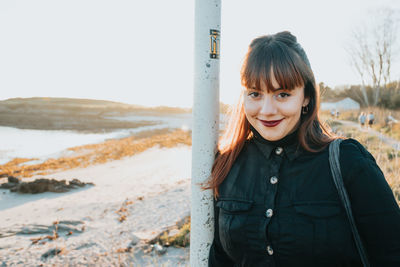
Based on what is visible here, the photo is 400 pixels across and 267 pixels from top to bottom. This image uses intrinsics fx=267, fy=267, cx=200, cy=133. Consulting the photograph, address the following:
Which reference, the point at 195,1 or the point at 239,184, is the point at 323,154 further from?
the point at 195,1

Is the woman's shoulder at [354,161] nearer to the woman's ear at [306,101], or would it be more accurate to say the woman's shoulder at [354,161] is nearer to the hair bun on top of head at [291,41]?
the woman's ear at [306,101]

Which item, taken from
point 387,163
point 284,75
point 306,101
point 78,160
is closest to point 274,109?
point 284,75

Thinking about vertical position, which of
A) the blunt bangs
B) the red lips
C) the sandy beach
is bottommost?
the sandy beach

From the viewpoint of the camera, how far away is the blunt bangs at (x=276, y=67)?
1317 millimetres

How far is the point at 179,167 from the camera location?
14156 millimetres

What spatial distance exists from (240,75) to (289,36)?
1.04 feet

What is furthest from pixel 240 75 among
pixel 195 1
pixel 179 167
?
pixel 179 167

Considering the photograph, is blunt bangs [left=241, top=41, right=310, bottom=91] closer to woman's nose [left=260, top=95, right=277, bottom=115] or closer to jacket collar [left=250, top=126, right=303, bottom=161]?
woman's nose [left=260, top=95, right=277, bottom=115]

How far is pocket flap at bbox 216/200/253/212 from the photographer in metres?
1.46

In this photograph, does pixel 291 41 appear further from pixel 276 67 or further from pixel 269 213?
pixel 269 213

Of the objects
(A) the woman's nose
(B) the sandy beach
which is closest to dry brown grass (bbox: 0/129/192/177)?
(B) the sandy beach

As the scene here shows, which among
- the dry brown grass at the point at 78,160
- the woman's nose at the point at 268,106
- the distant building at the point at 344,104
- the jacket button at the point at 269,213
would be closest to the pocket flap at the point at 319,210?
the jacket button at the point at 269,213

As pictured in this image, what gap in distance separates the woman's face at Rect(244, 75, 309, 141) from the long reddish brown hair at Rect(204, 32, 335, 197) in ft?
0.13

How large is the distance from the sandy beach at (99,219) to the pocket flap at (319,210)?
2.17 m
